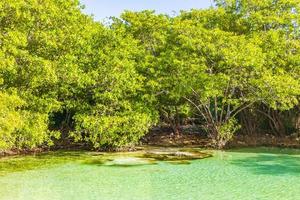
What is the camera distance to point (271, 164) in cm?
1672

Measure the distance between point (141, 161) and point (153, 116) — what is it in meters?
4.38

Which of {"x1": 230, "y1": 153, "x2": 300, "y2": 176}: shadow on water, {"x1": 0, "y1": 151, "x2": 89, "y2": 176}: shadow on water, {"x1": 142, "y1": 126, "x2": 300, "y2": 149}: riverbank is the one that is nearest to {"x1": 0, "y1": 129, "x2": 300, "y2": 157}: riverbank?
{"x1": 142, "y1": 126, "x2": 300, "y2": 149}: riverbank

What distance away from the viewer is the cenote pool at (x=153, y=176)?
1201 cm

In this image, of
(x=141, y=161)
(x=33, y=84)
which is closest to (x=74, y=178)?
(x=141, y=161)

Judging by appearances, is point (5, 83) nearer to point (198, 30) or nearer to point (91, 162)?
point (91, 162)

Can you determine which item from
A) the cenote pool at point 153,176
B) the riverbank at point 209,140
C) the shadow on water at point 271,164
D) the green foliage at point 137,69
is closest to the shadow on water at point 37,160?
the cenote pool at point 153,176

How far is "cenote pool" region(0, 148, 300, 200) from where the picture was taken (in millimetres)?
12008

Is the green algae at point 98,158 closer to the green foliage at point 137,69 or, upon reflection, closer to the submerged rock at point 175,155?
the submerged rock at point 175,155

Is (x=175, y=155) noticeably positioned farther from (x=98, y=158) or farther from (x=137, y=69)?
(x=137, y=69)

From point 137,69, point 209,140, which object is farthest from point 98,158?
point 209,140

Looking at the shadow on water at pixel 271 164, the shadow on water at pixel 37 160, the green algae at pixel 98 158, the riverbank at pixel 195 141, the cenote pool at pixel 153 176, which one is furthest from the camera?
the riverbank at pixel 195 141

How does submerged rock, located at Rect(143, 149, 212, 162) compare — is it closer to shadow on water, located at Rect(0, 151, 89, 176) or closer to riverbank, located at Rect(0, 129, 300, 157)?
riverbank, located at Rect(0, 129, 300, 157)

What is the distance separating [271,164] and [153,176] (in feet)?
16.2

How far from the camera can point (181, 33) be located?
819 inches
